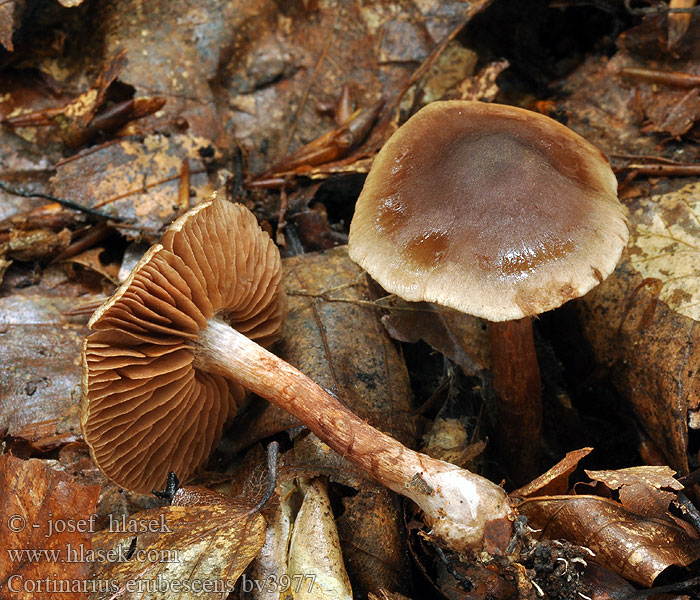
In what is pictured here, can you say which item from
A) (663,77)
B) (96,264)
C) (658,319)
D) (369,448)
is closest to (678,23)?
(663,77)

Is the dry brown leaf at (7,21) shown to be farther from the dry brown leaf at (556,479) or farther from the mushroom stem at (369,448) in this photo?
the dry brown leaf at (556,479)

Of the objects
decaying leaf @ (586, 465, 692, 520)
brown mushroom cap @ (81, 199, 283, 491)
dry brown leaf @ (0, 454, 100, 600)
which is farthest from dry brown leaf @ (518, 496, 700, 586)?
dry brown leaf @ (0, 454, 100, 600)

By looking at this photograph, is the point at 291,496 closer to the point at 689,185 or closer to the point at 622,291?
the point at 622,291

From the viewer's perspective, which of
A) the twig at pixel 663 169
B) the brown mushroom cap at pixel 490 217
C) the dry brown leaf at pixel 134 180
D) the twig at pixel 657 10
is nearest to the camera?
the brown mushroom cap at pixel 490 217

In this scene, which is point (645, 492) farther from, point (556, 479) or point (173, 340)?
point (173, 340)

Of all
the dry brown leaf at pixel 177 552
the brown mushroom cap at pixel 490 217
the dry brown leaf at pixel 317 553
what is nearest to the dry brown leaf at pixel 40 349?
the dry brown leaf at pixel 177 552

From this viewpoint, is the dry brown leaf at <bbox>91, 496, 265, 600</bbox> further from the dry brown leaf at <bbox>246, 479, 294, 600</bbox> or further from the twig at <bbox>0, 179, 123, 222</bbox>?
the twig at <bbox>0, 179, 123, 222</bbox>

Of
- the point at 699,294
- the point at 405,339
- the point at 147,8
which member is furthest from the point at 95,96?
the point at 699,294
